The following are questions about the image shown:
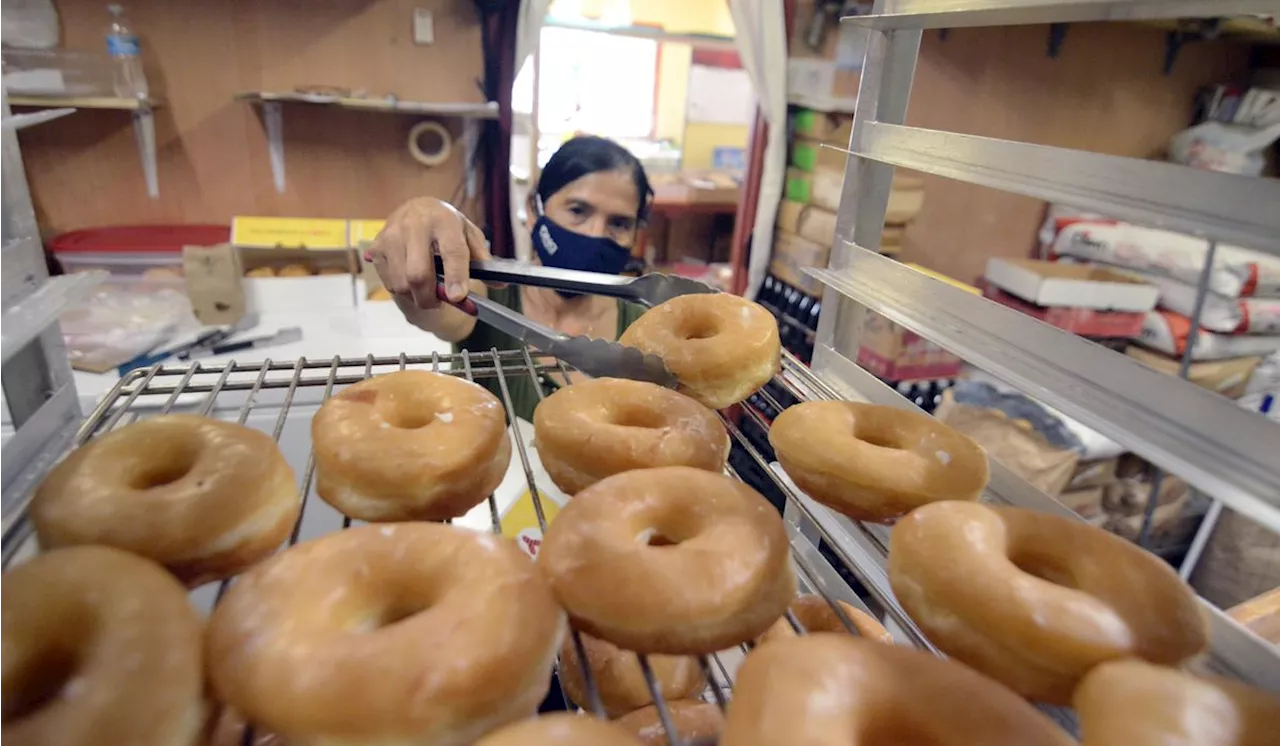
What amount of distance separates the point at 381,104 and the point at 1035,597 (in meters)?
3.19

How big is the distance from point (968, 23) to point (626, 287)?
66cm

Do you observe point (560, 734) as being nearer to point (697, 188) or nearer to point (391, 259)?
point (391, 259)

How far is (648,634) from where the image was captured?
647 mm

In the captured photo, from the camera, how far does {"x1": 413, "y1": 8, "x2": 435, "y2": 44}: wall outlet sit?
11.0ft

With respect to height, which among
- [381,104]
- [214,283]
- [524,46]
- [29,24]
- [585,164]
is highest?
[524,46]

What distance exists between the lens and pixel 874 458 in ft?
2.82

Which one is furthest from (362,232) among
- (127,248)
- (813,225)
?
(813,225)

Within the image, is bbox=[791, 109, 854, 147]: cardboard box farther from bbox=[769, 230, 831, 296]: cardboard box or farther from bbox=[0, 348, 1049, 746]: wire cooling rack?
bbox=[0, 348, 1049, 746]: wire cooling rack

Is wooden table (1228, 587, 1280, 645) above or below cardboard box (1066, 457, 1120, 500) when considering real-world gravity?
above

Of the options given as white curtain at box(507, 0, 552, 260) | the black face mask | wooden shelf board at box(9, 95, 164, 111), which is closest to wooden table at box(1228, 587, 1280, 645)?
the black face mask

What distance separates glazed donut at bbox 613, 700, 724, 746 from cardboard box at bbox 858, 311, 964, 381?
2175 mm

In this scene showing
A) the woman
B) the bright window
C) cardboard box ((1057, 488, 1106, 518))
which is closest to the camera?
the woman

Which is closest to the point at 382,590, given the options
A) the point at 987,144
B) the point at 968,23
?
the point at 987,144

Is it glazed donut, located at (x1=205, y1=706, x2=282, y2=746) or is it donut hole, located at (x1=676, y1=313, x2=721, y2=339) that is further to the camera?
donut hole, located at (x1=676, y1=313, x2=721, y2=339)
